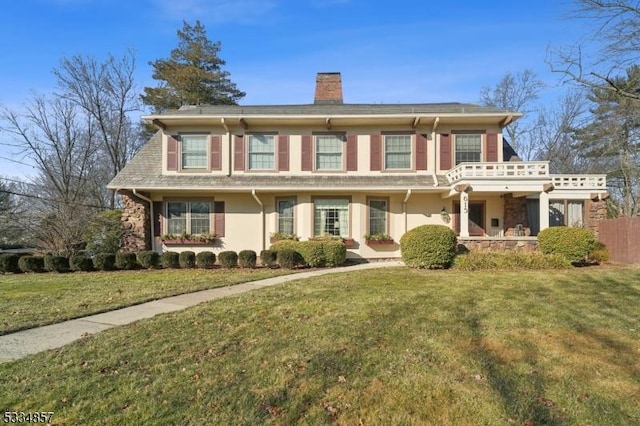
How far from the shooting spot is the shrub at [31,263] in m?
12.2

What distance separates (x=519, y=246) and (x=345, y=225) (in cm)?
579

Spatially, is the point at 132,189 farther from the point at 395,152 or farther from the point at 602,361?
the point at 602,361

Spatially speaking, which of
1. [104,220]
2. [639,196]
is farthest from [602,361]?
[639,196]

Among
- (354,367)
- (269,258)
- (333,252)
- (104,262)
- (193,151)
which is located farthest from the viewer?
(193,151)

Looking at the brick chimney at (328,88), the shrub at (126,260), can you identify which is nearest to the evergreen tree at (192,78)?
the brick chimney at (328,88)

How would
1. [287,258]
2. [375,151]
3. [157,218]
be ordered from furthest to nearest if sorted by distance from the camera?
[157,218], [375,151], [287,258]

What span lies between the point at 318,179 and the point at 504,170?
638cm

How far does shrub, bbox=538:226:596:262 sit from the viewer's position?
37.0ft

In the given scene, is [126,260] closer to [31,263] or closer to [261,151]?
[31,263]

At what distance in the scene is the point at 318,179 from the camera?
1469cm

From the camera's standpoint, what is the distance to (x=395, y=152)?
14945 mm

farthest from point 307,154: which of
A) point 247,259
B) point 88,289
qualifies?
point 88,289

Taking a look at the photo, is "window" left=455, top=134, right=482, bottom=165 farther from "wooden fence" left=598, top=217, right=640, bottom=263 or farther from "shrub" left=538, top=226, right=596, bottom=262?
"wooden fence" left=598, top=217, right=640, bottom=263

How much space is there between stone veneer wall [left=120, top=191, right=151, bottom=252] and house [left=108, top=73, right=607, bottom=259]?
4 cm
